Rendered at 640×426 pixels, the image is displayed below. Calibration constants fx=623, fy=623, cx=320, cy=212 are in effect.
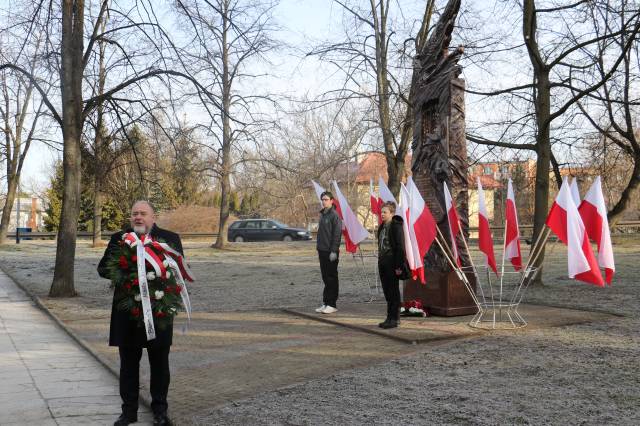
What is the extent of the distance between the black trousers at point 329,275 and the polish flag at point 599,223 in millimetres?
3749

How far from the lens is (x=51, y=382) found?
6055 mm

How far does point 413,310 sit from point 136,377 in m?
5.49

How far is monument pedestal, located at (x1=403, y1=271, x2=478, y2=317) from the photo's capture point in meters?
9.55

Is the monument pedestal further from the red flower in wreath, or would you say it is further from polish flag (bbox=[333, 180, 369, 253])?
the red flower in wreath

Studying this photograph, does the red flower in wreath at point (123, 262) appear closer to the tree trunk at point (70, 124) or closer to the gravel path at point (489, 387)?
the gravel path at point (489, 387)

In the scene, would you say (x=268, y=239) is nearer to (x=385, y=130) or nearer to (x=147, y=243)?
(x=385, y=130)

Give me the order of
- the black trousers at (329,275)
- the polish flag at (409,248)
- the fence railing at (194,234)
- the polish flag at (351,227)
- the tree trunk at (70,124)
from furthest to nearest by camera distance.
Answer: the fence railing at (194,234) < the tree trunk at (70,124) < the polish flag at (351,227) < the black trousers at (329,275) < the polish flag at (409,248)

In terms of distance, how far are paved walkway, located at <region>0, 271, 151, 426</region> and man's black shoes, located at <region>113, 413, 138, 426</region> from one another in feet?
0.66

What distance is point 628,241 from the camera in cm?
3316

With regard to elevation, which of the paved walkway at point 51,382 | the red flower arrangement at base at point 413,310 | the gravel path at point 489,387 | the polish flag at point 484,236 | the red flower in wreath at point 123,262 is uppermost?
the polish flag at point 484,236

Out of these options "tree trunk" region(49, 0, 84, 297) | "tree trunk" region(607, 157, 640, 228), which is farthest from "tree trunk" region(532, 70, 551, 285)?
"tree trunk" region(49, 0, 84, 297)

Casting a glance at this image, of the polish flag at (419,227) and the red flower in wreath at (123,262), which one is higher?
the polish flag at (419,227)

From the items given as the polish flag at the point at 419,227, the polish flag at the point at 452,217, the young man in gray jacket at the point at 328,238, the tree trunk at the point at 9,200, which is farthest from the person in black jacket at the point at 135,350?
the tree trunk at the point at 9,200

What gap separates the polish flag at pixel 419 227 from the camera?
8.44m
